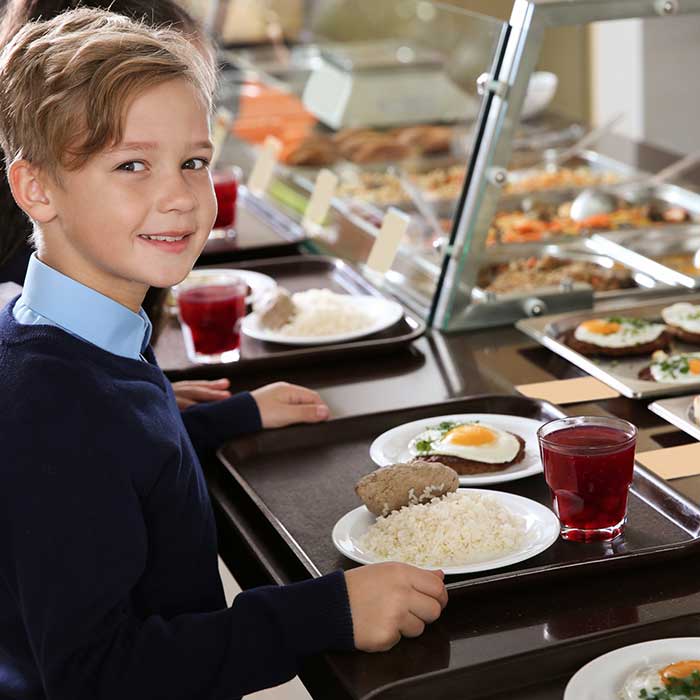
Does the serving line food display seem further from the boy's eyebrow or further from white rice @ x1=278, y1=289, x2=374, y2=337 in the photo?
the boy's eyebrow

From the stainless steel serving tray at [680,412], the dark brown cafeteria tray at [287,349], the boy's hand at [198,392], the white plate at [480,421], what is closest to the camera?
the white plate at [480,421]

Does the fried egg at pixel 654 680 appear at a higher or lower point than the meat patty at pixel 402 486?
higher

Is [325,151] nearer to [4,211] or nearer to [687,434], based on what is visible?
[4,211]

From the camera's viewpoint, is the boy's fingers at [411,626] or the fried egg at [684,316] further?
the fried egg at [684,316]

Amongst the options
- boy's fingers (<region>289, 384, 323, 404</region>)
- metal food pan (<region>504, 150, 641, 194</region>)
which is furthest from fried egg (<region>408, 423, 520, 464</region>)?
metal food pan (<region>504, 150, 641, 194</region>)

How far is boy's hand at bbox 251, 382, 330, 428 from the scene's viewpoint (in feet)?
5.39

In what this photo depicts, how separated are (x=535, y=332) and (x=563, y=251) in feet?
1.37

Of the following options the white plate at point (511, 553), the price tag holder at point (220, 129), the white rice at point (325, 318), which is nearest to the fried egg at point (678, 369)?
the white plate at point (511, 553)

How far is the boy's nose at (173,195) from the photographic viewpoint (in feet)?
3.92

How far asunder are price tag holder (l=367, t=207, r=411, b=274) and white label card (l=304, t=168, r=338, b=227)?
1.09ft

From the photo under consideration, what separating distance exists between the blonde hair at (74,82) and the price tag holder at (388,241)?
97cm

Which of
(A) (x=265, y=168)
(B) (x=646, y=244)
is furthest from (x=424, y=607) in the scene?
(A) (x=265, y=168)

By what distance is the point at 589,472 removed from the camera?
4.13ft

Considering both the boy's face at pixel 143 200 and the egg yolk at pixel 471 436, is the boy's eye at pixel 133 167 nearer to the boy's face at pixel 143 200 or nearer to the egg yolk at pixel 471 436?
the boy's face at pixel 143 200
